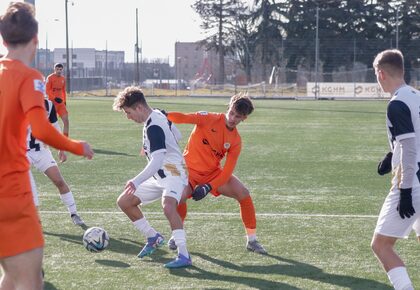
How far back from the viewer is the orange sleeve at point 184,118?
7188 millimetres

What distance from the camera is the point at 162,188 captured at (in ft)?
23.2

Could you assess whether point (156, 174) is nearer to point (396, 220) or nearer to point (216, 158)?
point (216, 158)

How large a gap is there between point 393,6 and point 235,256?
5843cm

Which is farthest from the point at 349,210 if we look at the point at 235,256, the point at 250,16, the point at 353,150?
the point at 250,16

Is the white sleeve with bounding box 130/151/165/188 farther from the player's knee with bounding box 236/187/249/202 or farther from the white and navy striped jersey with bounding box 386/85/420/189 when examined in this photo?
the white and navy striped jersey with bounding box 386/85/420/189

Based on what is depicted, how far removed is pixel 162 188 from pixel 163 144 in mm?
668

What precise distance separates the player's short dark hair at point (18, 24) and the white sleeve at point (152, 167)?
2561 millimetres

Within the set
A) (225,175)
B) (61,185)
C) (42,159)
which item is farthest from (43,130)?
(61,185)

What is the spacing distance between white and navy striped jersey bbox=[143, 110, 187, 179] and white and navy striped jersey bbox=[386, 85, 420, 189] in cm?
216

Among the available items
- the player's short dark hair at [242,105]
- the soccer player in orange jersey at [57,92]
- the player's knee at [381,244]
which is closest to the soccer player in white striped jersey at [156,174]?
the player's short dark hair at [242,105]

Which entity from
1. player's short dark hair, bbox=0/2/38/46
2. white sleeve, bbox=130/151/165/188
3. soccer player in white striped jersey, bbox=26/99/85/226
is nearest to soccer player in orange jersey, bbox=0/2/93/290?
player's short dark hair, bbox=0/2/38/46

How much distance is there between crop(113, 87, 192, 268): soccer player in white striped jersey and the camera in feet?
21.4

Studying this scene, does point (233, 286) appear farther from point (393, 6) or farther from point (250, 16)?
point (250, 16)

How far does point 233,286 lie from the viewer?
20.3 feet
